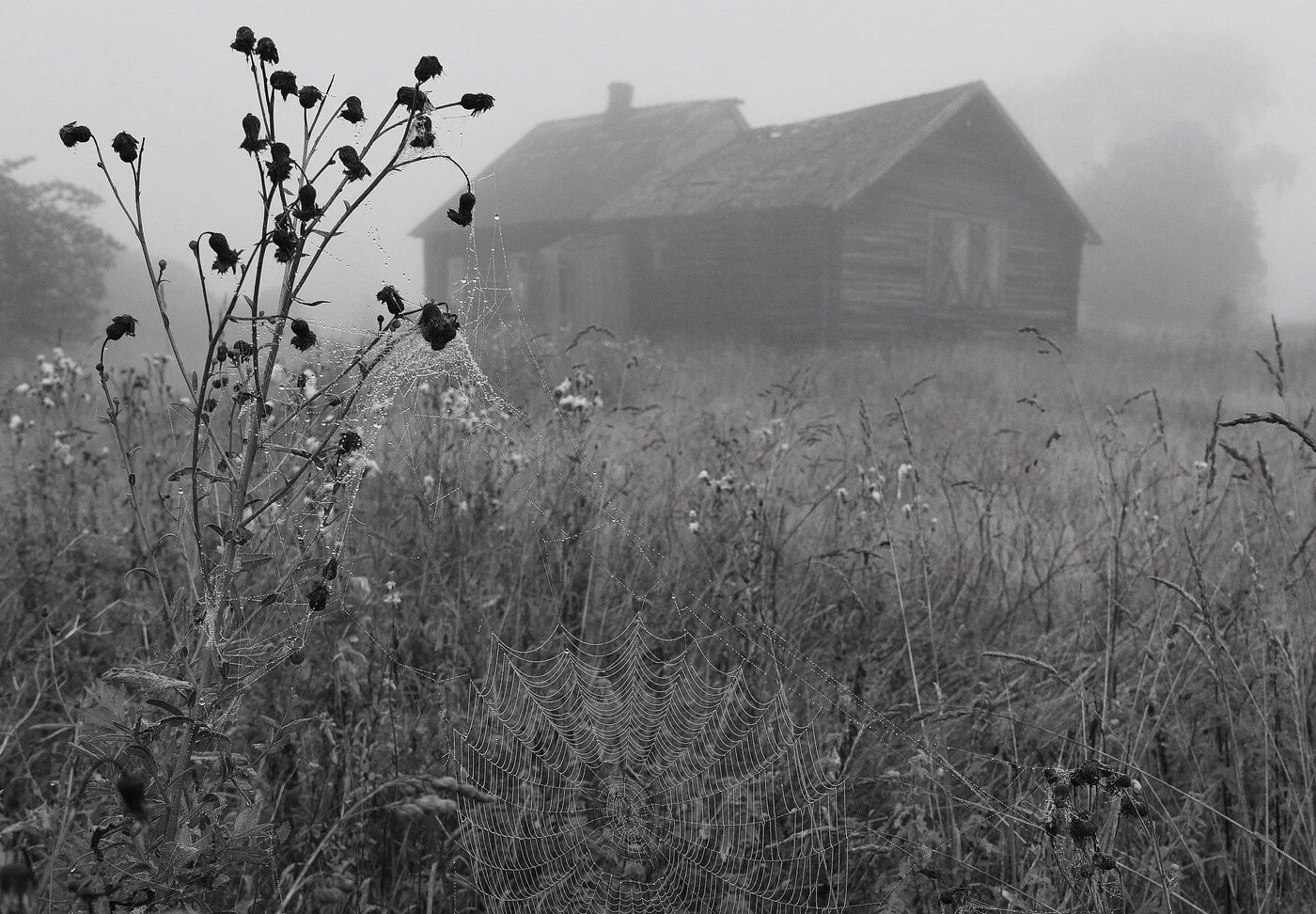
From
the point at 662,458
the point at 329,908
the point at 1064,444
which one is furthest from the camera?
the point at 1064,444

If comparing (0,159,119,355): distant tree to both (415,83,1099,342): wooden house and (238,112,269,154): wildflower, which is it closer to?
(415,83,1099,342): wooden house

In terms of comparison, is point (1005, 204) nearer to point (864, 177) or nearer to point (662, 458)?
point (864, 177)

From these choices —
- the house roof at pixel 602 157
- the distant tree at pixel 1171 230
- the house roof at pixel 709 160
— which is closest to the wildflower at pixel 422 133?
the house roof at pixel 709 160

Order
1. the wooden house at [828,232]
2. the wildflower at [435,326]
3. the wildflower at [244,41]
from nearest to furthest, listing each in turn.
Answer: the wildflower at [435,326]
the wildflower at [244,41]
the wooden house at [828,232]

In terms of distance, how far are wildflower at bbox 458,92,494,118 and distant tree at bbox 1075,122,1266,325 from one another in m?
Answer: 48.1

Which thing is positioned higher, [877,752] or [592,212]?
[592,212]

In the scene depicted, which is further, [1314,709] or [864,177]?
[864,177]

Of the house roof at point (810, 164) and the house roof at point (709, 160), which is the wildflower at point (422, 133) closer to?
the house roof at point (709, 160)

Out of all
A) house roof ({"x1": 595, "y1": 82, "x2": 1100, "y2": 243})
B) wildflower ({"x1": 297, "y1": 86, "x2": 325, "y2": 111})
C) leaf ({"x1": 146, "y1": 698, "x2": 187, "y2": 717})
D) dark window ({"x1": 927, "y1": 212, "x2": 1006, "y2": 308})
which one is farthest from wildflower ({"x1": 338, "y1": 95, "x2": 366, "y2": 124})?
dark window ({"x1": 927, "y1": 212, "x2": 1006, "y2": 308})

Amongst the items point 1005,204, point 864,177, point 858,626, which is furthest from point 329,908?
point 1005,204

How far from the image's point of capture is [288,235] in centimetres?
130

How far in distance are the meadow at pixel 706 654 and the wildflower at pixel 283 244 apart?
0.40 metres

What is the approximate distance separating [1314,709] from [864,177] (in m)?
15.8

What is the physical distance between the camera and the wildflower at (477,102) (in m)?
1.40
